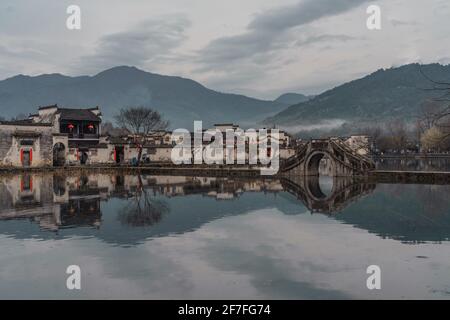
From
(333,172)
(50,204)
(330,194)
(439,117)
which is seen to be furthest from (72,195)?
(439,117)

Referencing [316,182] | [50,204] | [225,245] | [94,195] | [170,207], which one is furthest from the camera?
[316,182]

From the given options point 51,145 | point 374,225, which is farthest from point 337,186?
point 51,145

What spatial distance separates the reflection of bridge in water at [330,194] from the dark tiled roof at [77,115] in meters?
34.9

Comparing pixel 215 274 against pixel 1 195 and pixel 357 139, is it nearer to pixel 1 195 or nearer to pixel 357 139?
pixel 1 195

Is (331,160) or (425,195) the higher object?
(331,160)

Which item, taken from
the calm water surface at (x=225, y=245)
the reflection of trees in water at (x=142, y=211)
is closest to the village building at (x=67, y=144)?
the calm water surface at (x=225, y=245)

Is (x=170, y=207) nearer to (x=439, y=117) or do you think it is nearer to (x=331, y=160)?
(x=439, y=117)

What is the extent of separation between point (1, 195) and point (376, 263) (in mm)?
28573

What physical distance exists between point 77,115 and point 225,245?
57.2 meters

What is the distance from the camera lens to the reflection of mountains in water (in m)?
21.1

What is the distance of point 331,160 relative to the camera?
50344 mm

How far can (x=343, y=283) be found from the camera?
1302cm

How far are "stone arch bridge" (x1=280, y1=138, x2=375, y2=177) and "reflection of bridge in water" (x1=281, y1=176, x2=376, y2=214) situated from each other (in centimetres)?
125
